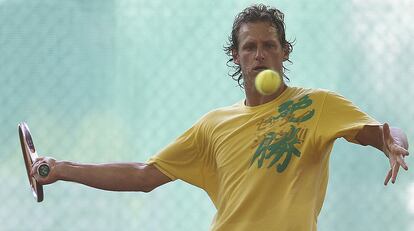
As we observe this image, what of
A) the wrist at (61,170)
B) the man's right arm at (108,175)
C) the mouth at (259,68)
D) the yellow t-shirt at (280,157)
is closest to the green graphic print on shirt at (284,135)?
the yellow t-shirt at (280,157)

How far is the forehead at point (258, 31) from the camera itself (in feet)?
10.2

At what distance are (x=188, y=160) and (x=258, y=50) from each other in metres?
0.41

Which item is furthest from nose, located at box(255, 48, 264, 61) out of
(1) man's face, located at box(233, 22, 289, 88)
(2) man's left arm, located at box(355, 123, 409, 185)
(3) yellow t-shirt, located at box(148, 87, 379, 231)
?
(2) man's left arm, located at box(355, 123, 409, 185)

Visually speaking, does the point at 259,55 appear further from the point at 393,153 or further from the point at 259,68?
the point at 393,153

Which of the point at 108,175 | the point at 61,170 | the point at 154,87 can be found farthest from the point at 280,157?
the point at 154,87

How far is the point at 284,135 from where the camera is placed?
113 inches

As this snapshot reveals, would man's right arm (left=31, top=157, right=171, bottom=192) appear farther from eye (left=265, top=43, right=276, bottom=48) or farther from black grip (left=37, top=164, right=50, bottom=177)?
eye (left=265, top=43, right=276, bottom=48)

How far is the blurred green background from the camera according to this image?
446cm

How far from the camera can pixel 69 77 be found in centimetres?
458

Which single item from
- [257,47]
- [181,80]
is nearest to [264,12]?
[257,47]

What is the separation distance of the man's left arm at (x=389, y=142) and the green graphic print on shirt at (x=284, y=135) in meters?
0.17

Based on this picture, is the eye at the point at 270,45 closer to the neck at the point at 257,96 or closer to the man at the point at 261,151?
the man at the point at 261,151

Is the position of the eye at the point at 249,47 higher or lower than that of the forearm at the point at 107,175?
higher

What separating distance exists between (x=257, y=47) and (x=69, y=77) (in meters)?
1.68
